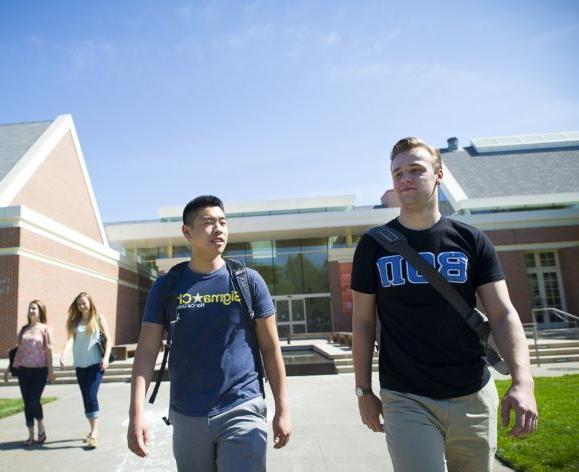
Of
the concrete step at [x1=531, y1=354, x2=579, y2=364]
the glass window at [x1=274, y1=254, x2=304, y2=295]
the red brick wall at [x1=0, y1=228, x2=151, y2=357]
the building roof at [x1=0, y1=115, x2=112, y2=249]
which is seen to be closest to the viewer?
the concrete step at [x1=531, y1=354, x2=579, y2=364]

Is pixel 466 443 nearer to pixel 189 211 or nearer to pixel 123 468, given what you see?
pixel 189 211

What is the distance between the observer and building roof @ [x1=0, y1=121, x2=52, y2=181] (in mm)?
20844

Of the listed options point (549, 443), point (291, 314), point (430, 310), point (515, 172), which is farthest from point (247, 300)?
point (515, 172)

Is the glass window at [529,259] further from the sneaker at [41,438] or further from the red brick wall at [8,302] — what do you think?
the sneaker at [41,438]

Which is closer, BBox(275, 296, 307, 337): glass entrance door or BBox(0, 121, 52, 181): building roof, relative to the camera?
BBox(0, 121, 52, 181): building roof

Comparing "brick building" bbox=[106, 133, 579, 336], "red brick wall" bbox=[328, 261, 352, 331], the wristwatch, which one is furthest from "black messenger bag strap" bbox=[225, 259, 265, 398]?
"red brick wall" bbox=[328, 261, 352, 331]

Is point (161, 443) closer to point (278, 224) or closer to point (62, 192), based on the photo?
point (62, 192)

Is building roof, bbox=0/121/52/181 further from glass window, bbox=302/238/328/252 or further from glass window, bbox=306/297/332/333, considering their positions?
glass window, bbox=306/297/332/333

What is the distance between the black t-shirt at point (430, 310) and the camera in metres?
2.28

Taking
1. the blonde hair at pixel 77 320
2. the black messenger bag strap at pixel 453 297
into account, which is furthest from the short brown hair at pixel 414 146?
the blonde hair at pixel 77 320

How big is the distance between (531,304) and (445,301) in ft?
85.6

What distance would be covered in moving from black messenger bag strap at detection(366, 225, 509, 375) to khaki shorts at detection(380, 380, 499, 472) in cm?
20

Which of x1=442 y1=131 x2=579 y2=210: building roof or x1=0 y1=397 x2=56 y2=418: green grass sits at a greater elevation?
x1=442 y1=131 x2=579 y2=210: building roof

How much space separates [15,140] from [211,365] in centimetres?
2568
